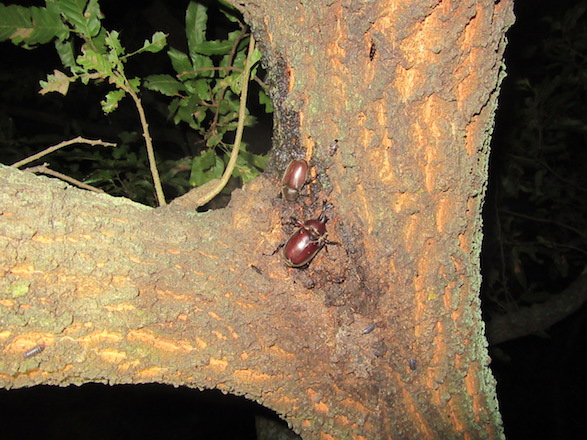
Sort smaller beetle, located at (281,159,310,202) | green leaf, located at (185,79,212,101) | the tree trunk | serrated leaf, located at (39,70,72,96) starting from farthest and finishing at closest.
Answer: green leaf, located at (185,79,212,101) → serrated leaf, located at (39,70,72,96) → smaller beetle, located at (281,159,310,202) → the tree trunk

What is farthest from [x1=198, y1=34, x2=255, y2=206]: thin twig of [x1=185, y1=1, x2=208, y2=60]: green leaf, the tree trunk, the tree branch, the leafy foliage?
the tree branch

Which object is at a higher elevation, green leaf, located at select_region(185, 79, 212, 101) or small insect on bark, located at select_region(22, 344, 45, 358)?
green leaf, located at select_region(185, 79, 212, 101)

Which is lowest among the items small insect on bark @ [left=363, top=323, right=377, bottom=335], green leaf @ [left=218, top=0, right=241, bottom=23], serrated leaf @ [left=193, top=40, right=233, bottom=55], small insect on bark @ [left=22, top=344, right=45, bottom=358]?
small insect on bark @ [left=22, top=344, right=45, bottom=358]

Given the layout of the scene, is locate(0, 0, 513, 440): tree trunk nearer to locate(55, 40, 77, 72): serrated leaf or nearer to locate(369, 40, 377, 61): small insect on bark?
locate(369, 40, 377, 61): small insect on bark

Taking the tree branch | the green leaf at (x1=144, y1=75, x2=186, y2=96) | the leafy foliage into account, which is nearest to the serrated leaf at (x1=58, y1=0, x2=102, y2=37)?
the green leaf at (x1=144, y1=75, x2=186, y2=96)

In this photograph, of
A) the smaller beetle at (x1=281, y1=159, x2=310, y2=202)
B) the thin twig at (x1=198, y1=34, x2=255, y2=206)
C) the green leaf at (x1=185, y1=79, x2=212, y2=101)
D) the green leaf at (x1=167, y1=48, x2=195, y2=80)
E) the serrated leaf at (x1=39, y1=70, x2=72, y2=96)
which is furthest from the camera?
the green leaf at (x1=185, y1=79, x2=212, y2=101)

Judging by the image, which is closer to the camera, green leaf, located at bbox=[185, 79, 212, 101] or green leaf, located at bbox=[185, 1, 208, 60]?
green leaf, located at bbox=[185, 1, 208, 60]
